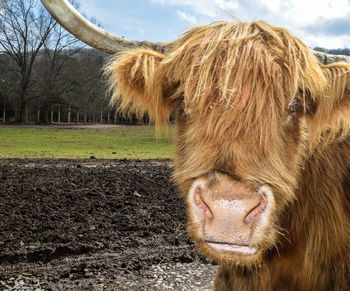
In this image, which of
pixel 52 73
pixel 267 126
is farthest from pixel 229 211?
pixel 52 73

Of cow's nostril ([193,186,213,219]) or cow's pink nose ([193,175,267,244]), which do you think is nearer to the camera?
cow's pink nose ([193,175,267,244])

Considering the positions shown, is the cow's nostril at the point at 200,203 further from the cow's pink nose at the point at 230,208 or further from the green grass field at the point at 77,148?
the green grass field at the point at 77,148

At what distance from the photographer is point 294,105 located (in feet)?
6.95

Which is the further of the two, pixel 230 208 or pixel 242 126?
pixel 242 126

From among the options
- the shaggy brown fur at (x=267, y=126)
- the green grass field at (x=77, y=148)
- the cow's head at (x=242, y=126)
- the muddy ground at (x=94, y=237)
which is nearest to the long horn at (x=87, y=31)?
the shaggy brown fur at (x=267, y=126)

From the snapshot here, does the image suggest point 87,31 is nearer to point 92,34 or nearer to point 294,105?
point 92,34

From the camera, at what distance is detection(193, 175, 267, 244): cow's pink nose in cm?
171

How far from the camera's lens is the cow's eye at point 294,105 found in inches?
82.0

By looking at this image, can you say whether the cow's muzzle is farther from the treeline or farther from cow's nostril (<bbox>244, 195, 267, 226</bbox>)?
the treeline

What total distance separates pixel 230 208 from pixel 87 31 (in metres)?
2.00

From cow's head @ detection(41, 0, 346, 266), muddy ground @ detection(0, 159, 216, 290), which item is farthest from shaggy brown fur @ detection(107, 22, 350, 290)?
muddy ground @ detection(0, 159, 216, 290)

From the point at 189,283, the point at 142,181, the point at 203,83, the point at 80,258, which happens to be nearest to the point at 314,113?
the point at 203,83

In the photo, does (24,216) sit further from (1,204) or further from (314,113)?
(314,113)

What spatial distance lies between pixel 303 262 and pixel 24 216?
4.33m
